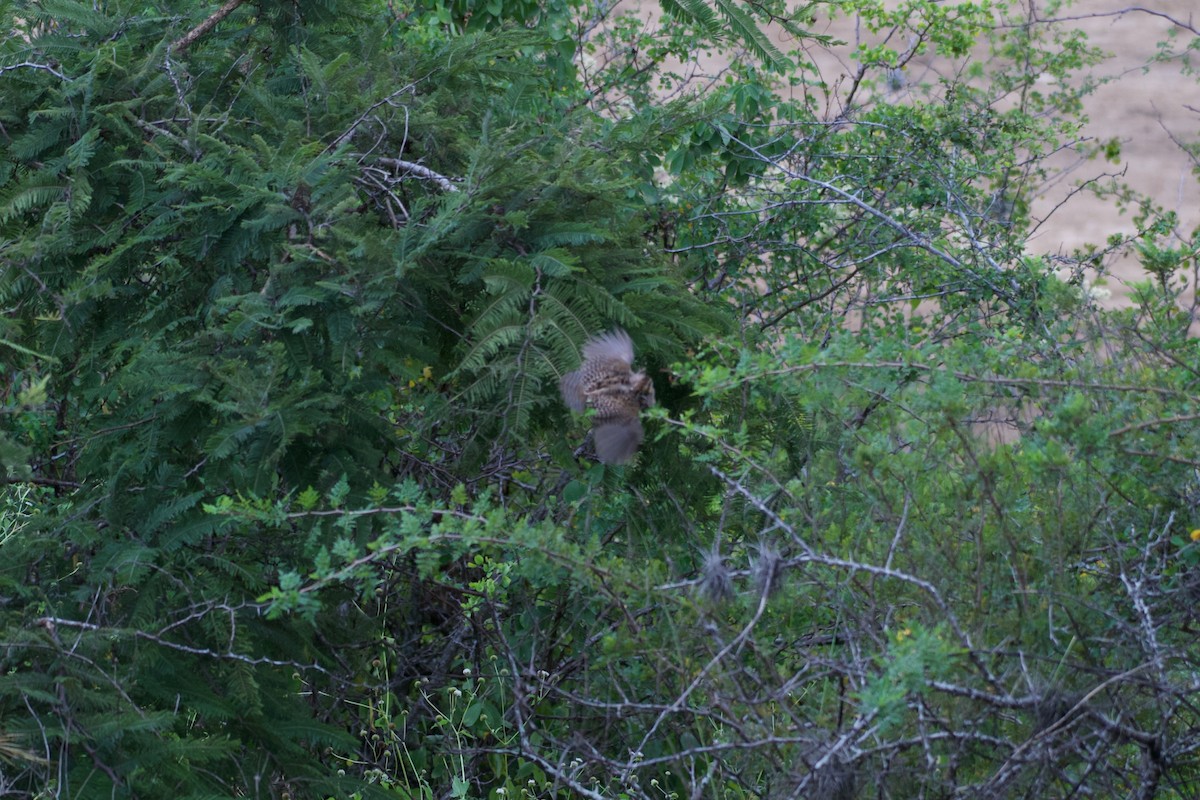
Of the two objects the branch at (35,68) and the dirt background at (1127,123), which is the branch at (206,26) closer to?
the branch at (35,68)

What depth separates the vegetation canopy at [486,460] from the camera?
2432 millimetres

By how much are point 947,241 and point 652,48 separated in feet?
6.55

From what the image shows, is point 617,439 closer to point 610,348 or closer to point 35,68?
point 610,348

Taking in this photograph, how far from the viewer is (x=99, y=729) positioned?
2574mm

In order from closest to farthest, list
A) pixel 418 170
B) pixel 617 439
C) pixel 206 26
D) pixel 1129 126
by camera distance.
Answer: pixel 617 439 < pixel 418 170 < pixel 206 26 < pixel 1129 126

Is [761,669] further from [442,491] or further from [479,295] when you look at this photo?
[442,491]

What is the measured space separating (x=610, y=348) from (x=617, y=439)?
0.69 feet

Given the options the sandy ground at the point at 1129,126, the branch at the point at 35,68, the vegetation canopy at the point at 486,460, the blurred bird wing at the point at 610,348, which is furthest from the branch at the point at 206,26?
the sandy ground at the point at 1129,126

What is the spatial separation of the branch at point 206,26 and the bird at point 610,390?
5.93 feet

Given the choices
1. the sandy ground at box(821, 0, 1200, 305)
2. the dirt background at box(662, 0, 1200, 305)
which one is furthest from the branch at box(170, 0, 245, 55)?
the sandy ground at box(821, 0, 1200, 305)

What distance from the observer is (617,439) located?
8.79ft

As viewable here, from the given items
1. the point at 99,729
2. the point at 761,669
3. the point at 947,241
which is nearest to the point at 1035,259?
the point at 947,241

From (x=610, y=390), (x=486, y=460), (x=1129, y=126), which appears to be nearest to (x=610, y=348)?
(x=610, y=390)

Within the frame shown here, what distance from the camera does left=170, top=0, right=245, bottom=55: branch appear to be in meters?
3.58
